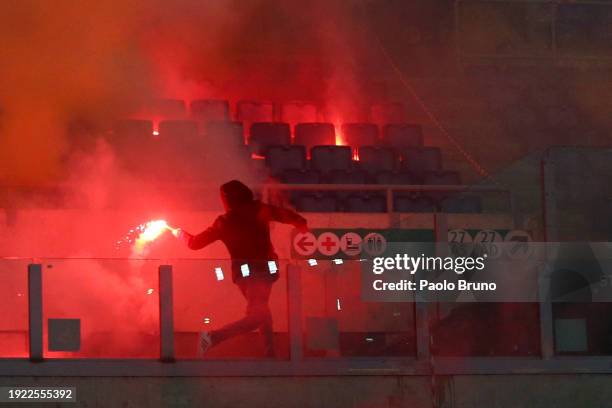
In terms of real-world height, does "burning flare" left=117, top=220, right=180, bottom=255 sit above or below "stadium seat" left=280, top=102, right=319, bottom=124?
below

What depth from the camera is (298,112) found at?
15680 mm

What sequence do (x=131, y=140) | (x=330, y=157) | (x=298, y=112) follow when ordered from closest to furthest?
1. (x=131, y=140)
2. (x=330, y=157)
3. (x=298, y=112)

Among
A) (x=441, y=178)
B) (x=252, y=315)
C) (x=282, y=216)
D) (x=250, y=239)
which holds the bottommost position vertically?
(x=252, y=315)

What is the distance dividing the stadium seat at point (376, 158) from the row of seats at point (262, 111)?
1.26 metres

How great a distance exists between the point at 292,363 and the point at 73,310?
1.42 meters

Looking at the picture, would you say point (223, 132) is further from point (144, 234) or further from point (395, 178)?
point (144, 234)

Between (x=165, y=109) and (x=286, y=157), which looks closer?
(x=286, y=157)

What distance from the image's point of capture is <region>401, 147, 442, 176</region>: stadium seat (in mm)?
14374

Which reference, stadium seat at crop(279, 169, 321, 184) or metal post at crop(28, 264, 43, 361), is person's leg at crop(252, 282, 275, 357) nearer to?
metal post at crop(28, 264, 43, 361)

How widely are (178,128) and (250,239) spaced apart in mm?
5543

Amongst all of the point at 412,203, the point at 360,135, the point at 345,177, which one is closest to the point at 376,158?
the point at 360,135

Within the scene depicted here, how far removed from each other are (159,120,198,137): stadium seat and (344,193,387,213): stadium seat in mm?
1819

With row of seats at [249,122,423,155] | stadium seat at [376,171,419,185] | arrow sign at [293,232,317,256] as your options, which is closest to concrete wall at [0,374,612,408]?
arrow sign at [293,232,317,256]

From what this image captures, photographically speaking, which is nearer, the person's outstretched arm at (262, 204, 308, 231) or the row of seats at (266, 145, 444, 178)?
the person's outstretched arm at (262, 204, 308, 231)
